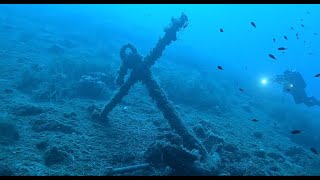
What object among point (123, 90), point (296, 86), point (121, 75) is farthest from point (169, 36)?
point (296, 86)

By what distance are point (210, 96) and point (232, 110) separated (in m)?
1.54

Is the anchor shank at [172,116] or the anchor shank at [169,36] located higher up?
the anchor shank at [169,36]

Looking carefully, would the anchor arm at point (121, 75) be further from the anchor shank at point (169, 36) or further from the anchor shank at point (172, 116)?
the anchor shank at point (172, 116)

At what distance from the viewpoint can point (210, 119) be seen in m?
14.4

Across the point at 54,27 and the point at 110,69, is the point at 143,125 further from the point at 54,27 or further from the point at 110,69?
the point at 54,27

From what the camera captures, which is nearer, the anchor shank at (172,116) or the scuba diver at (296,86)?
the anchor shank at (172,116)

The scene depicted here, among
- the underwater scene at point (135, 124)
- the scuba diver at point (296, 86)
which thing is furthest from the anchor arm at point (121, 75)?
the scuba diver at point (296, 86)

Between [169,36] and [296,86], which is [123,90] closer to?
[169,36]

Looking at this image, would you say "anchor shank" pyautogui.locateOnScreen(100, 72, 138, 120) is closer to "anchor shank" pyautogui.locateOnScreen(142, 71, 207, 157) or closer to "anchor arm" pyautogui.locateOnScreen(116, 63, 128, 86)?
"anchor shank" pyautogui.locateOnScreen(142, 71, 207, 157)

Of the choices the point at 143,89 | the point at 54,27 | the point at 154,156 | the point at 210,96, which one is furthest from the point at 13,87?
the point at 54,27

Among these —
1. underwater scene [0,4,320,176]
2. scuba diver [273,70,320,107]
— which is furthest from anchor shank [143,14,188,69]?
scuba diver [273,70,320,107]

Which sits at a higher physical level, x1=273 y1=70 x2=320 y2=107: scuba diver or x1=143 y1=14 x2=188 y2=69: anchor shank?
x1=143 y1=14 x2=188 y2=69: anchor shank

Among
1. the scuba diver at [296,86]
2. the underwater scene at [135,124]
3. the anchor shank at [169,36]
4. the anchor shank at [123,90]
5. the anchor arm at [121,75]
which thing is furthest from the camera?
the scuba diver at [296,86]

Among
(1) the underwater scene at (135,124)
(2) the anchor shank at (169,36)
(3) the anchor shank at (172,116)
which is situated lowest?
(1) the underwater scene at (135,124)
